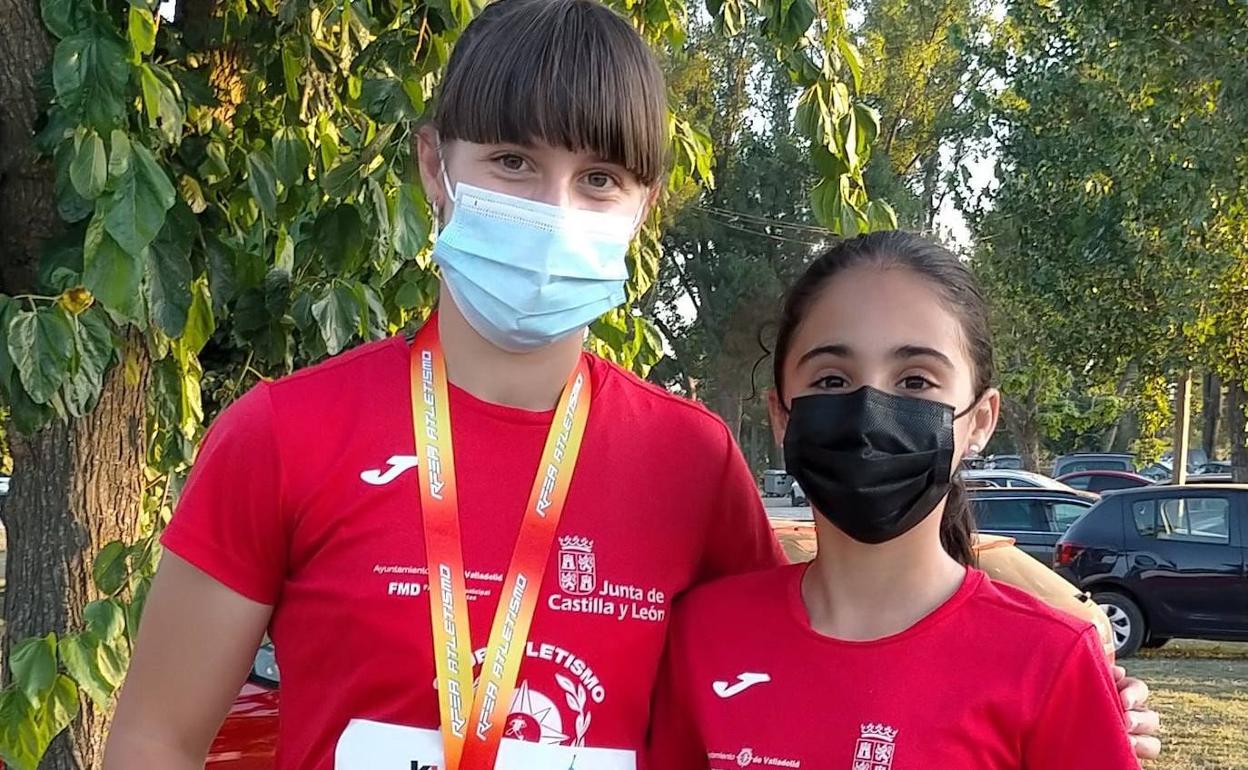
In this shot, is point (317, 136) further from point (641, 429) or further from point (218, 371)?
point (641, 429)

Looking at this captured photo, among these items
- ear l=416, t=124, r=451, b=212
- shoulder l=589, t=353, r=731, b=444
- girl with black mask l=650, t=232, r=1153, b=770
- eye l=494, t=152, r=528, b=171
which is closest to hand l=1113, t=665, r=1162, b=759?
girl with black mask l=650, t=232, r=1153, b=770

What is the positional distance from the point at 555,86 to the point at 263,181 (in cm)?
124

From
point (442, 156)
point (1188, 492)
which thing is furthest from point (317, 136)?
point (1188, 492)

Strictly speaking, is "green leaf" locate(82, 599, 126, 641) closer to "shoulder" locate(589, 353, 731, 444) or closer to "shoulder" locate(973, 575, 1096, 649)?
"shoulder" locate(589, 353, 731, 444)

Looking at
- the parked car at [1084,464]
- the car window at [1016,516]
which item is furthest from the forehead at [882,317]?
the parked car at [1084,464]

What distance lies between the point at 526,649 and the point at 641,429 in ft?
1.30

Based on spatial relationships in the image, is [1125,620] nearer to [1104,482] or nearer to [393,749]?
[393,749]

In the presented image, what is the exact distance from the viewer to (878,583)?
6.37ft

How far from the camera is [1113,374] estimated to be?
20.3 meters

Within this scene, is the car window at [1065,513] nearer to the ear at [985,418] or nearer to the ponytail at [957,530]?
the ponytail at [957,530]

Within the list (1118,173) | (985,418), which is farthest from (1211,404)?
(985,418)

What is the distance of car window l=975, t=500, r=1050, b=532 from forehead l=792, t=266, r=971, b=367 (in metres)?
15.0

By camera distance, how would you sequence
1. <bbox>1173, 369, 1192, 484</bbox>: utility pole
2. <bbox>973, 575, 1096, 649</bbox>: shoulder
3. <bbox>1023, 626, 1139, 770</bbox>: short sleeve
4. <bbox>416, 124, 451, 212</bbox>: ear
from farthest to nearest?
<bbox>1173, 369, 1192, 484</bbox>: utility pole
<bbox>416, 124, 451, 212</bbox>: ear
<bbox>973, 575, 1096, 649</bbox>: shoulder
<bbox>1023, 626, 1139, 770</bbox>: short sleeve

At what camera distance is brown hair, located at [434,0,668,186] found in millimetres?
1777
